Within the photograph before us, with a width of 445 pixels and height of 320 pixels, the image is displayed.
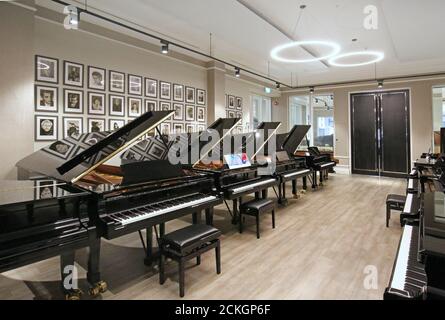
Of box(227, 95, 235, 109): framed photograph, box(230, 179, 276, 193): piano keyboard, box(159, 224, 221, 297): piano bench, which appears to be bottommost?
box(159, 224, 221, 297): piano bench

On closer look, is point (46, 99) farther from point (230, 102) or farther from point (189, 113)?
point (230, 102)

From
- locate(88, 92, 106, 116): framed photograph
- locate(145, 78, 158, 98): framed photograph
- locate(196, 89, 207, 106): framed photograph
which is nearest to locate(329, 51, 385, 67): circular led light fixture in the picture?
locate(196, 89, 207, 106): framed photograph

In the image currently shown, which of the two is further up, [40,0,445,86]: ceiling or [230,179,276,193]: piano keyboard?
[40,0,445,86]: ceiling

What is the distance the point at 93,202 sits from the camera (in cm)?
223

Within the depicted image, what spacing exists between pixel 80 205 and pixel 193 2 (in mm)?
3173

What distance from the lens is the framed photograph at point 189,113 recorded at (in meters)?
6.82

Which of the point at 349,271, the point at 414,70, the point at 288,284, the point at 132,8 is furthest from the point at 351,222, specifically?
the point at 414,70

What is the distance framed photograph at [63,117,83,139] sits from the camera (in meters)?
4.63

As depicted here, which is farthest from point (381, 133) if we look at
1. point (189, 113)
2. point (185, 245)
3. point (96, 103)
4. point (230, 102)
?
point (185, 245)

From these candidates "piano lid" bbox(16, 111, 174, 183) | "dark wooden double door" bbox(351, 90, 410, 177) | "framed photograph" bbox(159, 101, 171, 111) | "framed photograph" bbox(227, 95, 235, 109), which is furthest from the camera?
"dark wooden double door" bbox(351, 90, 410, 177)

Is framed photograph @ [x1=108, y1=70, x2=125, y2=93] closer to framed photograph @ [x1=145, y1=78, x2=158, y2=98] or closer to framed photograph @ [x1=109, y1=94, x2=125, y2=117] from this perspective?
framed photograph @ [x1=109, y1=94, x2=125, y2=117]

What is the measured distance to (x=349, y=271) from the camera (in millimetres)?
2801

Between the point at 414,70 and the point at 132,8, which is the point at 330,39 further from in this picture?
the point at 414,70

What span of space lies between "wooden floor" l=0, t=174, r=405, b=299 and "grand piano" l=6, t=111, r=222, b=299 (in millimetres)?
363
